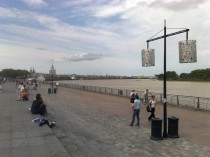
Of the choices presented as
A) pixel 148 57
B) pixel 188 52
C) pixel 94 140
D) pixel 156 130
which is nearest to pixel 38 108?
pixel 94 140

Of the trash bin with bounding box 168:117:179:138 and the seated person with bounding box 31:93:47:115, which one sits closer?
the trash bin with bounding box 168:117:179:138

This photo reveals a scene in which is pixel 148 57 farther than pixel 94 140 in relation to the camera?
Yes

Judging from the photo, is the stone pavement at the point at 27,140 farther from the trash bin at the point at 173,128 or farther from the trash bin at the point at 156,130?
the trash bin at the point at 173,128

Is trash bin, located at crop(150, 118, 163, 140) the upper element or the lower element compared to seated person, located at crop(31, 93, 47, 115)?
lower

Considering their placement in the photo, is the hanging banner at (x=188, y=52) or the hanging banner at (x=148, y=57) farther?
the hanging banner at (x=148, y=57)

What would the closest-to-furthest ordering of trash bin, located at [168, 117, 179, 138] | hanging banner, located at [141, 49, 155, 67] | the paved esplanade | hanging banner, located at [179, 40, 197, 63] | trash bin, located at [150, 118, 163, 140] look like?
the paved esplanade, hanging banner, located at [179, 40, 197, 63], trash bin, located at [150, 118, 163, 140], trash bin, located at [168, 117, 179, 138], hanging banner, located at [141, 49, 155, 67]

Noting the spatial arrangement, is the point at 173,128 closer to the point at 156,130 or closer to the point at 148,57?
the point at 156,130

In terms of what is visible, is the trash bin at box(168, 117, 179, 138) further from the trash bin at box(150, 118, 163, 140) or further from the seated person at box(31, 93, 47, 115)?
the seated person at box(31, 93, 47, 115)

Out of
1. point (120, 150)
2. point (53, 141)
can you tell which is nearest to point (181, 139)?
point (120, 150)

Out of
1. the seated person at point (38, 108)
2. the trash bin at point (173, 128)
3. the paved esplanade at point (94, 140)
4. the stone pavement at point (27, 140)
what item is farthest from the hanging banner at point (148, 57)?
the seated person at point (38, 108)

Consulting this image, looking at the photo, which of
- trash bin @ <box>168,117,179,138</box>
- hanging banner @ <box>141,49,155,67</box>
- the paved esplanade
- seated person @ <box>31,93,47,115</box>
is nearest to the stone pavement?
the paved esplanade

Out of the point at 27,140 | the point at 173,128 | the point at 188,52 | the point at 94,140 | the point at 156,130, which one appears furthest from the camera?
the point at 173,128

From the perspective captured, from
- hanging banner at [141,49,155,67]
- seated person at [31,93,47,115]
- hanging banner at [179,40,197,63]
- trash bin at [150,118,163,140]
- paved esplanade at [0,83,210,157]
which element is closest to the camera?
paved esplanade at [0,83,210,157]

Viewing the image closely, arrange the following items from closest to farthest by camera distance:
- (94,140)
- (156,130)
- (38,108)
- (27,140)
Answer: (27,140) < (94,140) < (156,130) < (38,108)
